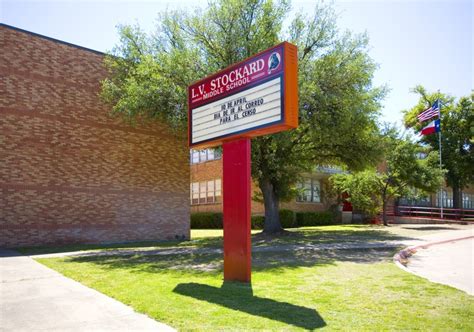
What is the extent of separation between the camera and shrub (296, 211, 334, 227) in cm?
3328

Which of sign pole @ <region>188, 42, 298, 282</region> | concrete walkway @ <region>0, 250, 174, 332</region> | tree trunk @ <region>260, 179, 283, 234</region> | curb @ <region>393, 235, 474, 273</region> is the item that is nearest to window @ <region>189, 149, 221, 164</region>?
tree trunk @ <region>260, 179, 283, 234</region>

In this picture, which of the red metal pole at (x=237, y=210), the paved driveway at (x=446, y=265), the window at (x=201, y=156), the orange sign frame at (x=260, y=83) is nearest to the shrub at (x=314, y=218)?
the window at (x=201, y=156)

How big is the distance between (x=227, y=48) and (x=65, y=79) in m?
7.31

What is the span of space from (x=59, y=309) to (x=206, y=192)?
3089cm

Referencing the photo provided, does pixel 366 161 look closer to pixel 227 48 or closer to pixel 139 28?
pixel 227 48

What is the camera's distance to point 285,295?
23.5 ft

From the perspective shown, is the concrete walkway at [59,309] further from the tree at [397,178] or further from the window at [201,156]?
the window at [201,156]

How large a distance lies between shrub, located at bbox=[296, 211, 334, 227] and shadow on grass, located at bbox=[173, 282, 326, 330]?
25589mm

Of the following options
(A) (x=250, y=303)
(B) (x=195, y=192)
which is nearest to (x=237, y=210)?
(A) (x=250, y=303)

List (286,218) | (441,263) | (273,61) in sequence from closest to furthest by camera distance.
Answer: (273,61), (441,263), (286,218)

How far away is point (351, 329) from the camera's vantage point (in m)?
5.11

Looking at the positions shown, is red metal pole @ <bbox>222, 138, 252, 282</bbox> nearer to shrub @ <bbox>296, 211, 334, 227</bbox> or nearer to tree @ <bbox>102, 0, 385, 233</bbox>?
tree @ <bbox>102, 0, 385, 233</bbox>

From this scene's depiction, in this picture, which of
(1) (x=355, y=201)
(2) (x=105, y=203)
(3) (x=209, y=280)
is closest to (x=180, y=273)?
(3) (x=209, y=280)

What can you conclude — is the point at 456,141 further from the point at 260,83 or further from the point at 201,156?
the point at 260,83
